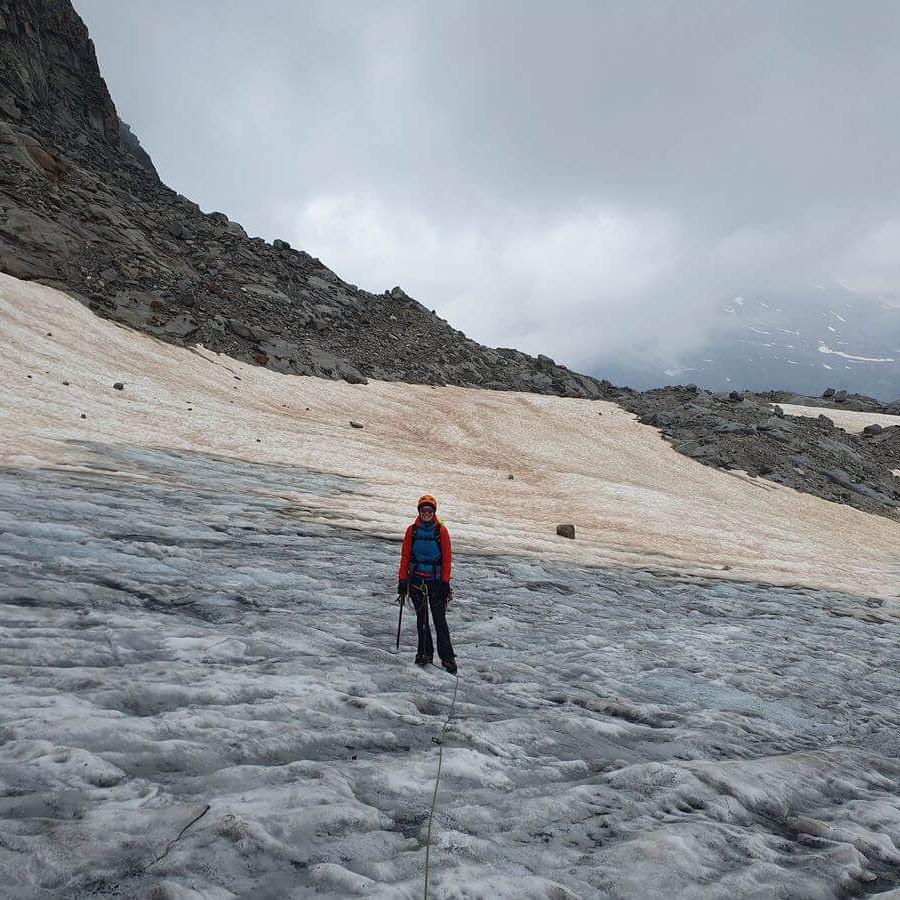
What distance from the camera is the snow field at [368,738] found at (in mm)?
4320

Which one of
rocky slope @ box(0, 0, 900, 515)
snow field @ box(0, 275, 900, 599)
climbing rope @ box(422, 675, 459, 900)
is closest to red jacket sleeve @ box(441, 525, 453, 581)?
climbing rope @ box(422, 675, 459, 900)

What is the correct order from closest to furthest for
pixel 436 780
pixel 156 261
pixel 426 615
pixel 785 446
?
pixel 436 780 → pixel 426 615 → pixel 156 261 → pixel 785 446

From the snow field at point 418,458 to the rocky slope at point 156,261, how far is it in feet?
13.0

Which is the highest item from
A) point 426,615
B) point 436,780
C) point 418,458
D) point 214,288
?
point 214,288

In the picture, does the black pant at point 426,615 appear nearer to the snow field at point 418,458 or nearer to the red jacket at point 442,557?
the red jacket at point 442,557

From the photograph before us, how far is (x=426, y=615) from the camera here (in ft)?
28.5

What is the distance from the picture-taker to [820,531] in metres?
30.4

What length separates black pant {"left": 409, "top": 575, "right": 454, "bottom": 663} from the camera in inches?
331

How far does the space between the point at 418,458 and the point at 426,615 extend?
20.6 metres

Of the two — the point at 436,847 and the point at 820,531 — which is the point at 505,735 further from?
the point at 820,531

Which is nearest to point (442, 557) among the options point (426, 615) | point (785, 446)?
point (426, 615)

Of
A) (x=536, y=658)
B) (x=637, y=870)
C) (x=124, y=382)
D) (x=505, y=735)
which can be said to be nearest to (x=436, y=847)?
(x=637, y=870)

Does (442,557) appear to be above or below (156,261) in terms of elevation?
below

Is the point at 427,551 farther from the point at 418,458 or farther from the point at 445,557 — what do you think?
the point at 418,458
